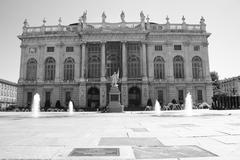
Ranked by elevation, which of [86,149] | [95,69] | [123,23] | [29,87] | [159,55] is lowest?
[86,149]

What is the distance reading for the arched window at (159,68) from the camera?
166 ft

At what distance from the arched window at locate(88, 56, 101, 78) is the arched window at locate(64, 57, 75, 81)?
420cm

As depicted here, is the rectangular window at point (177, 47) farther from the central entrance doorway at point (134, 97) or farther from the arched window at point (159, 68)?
the central entrance doorway at point (134, 97)

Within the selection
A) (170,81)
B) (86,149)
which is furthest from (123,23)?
(86,149)

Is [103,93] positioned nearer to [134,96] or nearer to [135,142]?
[134,96]

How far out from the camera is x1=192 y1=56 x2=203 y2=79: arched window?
168ft

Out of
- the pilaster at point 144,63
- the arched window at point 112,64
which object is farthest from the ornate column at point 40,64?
the pilaster at point 144,63

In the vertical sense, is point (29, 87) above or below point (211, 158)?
above

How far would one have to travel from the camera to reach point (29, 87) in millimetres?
50688

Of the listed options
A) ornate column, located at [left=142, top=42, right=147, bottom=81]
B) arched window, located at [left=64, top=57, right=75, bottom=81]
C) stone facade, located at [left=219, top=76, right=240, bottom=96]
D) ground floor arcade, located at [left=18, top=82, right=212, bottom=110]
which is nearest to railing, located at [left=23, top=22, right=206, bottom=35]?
ornate column, located at [left=142, top=42, right=147, bottom=81]

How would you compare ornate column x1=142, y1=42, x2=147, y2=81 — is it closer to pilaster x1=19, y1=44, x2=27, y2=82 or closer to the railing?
the railing

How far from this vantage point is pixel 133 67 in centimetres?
5003

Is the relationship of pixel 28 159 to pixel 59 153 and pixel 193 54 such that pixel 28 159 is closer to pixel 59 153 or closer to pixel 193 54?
pixel 59 153

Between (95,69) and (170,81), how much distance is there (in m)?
17.5
